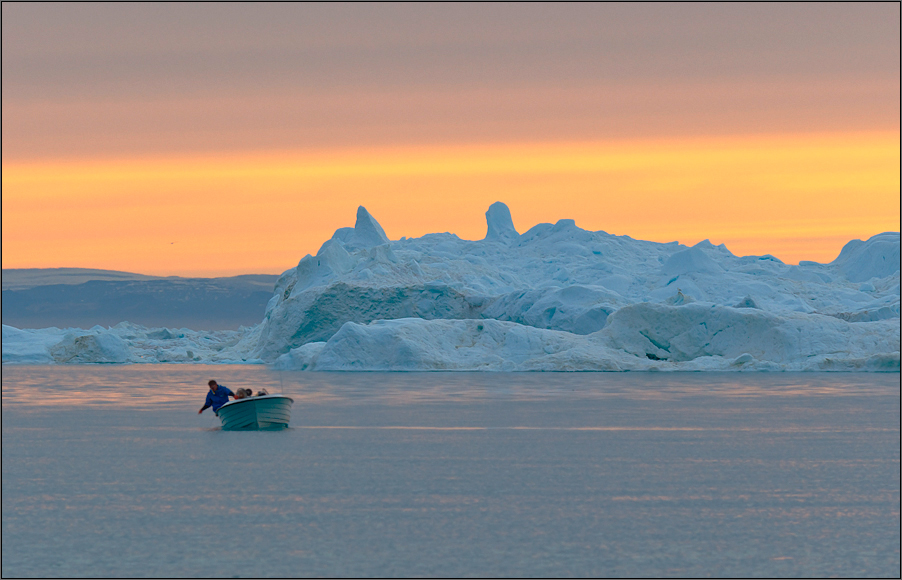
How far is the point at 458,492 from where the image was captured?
12.6m

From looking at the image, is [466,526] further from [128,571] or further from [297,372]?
[297,372]

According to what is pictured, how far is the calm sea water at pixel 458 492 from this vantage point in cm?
922

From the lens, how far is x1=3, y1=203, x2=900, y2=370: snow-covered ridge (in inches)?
1764

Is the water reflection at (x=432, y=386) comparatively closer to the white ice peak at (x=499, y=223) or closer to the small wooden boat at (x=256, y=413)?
the small wooden boat at (x=256, y=413)

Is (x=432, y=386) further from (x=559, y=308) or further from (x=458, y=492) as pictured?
(x=458, y=492)

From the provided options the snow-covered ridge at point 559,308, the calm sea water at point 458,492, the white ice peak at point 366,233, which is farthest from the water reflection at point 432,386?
the white ice peak at point 366,233

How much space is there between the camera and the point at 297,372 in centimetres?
4716

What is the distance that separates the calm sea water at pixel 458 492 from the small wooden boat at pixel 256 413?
0.43 meters

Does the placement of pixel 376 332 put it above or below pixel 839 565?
above

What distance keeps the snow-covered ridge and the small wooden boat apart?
24.5m

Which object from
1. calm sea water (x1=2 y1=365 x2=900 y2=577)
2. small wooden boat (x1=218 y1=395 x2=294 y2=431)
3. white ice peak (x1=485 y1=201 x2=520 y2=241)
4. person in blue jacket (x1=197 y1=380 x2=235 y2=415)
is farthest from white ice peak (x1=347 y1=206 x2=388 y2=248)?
small wooden boat (x1=218 y1=395 x2=294 y2=431)

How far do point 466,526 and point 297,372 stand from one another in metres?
37.3

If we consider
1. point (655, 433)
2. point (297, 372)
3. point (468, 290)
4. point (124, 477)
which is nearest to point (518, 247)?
point (468, 290)

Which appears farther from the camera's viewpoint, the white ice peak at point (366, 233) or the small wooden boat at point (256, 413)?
the white ice peak at point (366, 233)
